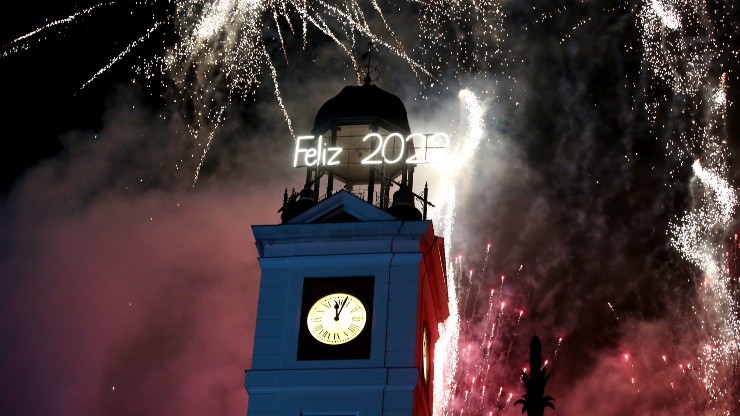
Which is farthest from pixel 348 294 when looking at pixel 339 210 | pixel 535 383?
pixel 535 383

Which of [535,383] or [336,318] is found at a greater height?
[336,318]

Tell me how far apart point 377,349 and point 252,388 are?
358 cm

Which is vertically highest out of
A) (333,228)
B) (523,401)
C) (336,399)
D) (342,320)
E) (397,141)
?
(397,141)

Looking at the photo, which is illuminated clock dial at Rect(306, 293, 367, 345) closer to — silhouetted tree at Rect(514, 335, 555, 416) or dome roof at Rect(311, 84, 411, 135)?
dome roof at Rect(311, 84, 411, 135)

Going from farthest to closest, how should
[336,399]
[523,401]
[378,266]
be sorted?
[378,266]
[336,399]
[523,401]

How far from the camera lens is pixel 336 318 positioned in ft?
109

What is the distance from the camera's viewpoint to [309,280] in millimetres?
34062

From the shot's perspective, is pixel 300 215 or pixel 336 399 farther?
pixel 300 215

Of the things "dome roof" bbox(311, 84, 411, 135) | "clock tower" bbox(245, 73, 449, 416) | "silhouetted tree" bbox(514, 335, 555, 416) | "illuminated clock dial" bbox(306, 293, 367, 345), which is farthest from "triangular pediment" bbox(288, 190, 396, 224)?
"silhouetted tree" bbox(514, 335, 555, 416)

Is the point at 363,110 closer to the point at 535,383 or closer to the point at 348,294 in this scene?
the point at 348,294

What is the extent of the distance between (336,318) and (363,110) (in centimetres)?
752

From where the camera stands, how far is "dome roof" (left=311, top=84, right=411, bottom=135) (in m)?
37.3

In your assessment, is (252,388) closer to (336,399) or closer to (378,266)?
(336,399)

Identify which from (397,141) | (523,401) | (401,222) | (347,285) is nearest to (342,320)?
(347,285)
